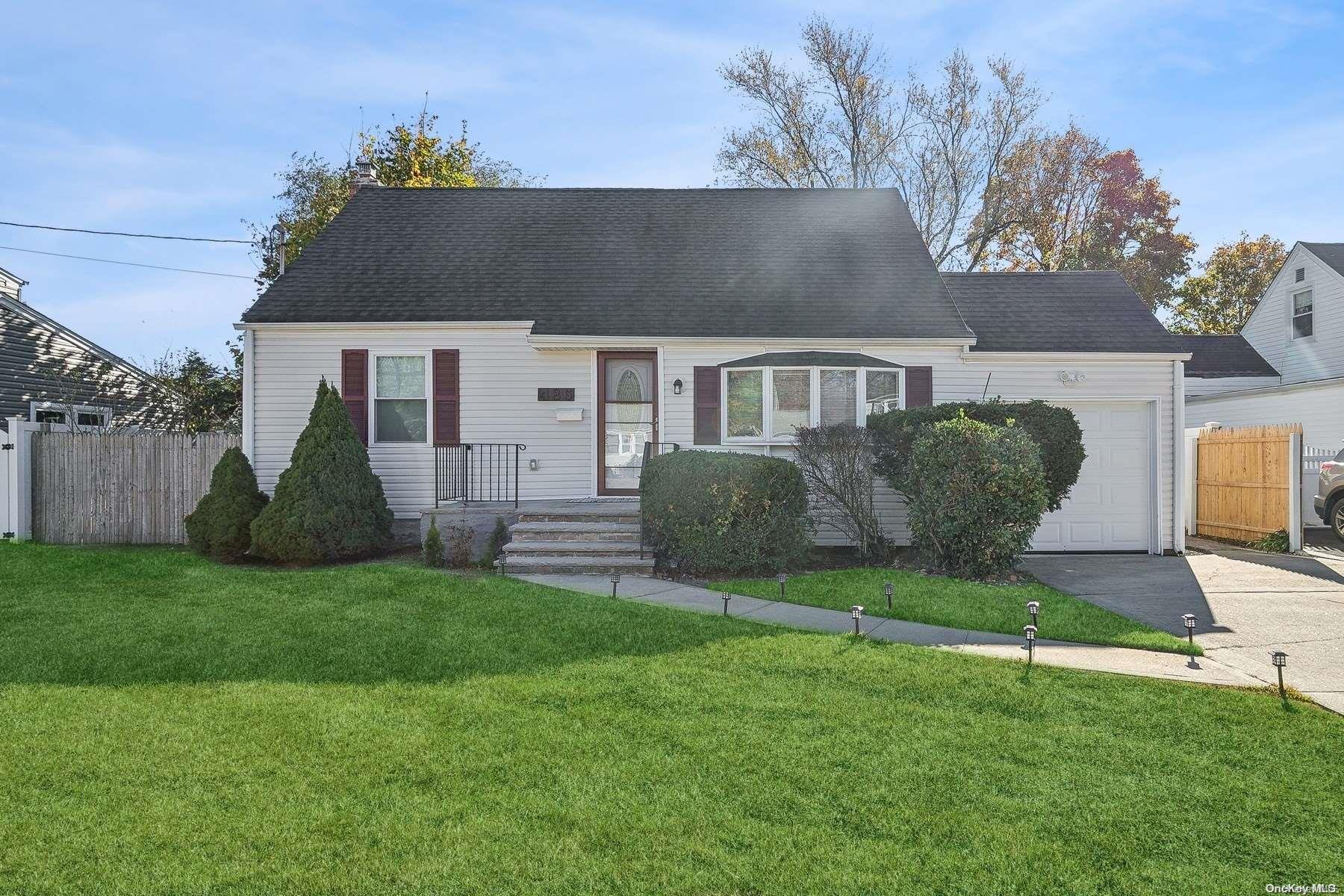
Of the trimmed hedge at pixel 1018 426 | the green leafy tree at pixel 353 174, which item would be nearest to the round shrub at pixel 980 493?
the trimmed hedge at pixel 1018 426

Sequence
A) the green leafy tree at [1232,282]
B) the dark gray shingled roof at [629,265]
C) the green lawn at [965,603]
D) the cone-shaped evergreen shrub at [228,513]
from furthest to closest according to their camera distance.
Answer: the green leafy tree at [1232,282] → the dark gray shingled roof at [629,265] → the cone-shaped evergreen shrub at [228,513] → the green lawn at [965,603]

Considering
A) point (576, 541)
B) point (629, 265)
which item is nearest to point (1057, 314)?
point (629, 265)

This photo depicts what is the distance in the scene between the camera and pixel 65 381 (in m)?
17.4

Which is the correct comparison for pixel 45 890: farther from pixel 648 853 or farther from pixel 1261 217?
pixel 1261 217

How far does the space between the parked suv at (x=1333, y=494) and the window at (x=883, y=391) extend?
7.18m

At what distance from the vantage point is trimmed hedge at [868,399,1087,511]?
916 cm

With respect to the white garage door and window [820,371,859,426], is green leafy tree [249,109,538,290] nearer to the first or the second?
window [820,371,859,426]

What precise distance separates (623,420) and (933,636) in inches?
257

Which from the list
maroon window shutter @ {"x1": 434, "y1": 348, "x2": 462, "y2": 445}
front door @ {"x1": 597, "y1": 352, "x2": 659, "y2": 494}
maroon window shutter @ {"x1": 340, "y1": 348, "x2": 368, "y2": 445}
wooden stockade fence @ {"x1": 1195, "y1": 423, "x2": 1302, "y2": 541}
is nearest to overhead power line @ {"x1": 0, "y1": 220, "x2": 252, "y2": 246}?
maroon window shutter @ {"x1": 340, "y1": 348, "x2": 368, "y2": 445}

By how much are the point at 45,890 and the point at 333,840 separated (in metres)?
0.89

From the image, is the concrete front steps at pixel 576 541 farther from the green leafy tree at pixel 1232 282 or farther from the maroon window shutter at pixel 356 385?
the green leafy tree at pixel 1232 282

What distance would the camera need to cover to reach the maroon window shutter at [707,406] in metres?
11.1

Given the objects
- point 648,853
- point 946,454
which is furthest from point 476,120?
point 648,853

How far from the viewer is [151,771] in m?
3.48
